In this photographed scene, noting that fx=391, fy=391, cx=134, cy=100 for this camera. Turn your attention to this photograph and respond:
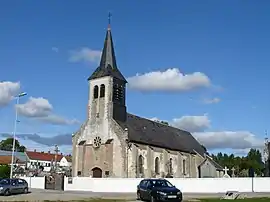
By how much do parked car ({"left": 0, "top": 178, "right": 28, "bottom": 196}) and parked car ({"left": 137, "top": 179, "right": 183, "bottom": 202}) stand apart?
15013 millimetres

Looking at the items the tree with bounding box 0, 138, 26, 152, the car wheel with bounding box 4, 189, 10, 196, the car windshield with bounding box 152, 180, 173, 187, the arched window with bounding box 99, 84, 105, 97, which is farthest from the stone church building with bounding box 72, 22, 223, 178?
A: the tree with bounding box 0, 138, 26, 152

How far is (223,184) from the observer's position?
42531 millimetres

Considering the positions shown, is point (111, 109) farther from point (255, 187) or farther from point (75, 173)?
point (255, 187)

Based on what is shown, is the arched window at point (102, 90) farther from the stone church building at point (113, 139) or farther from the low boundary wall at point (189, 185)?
the low boundary wall at point (189, 185)

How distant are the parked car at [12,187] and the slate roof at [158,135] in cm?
2045

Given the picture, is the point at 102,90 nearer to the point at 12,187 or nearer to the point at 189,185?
the point at 189,185

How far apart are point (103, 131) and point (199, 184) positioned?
63.4 ft

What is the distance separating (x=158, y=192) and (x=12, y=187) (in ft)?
60.7

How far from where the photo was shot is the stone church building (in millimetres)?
55594

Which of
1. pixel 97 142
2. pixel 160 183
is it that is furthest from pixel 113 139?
pixel 160 183

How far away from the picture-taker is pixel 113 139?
56406 mm

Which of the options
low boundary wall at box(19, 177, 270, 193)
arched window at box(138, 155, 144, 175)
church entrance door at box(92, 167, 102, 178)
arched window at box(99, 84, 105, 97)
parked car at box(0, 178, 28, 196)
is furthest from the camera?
arched window at box(99, 84, 105, 97)

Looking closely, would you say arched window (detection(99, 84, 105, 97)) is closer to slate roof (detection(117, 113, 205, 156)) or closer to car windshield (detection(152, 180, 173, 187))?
slate roof (detection(117, 113, 205, 156))

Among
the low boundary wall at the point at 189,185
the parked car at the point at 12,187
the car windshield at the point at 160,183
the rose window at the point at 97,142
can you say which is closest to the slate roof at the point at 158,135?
the rose window at the point at 97,142
